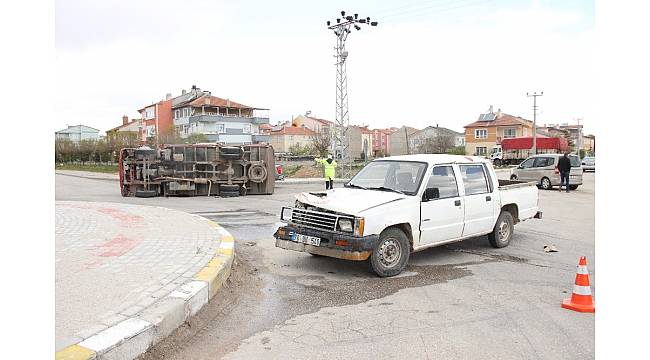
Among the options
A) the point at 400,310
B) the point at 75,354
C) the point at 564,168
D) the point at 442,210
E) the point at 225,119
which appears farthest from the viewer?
the point at 225,119

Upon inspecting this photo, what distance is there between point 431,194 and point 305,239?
198cm

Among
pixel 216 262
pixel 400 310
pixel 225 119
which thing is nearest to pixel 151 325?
pixel 216 262

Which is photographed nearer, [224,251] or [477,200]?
[224,251]

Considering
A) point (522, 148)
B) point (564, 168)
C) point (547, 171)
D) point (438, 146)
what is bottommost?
point (547, 171)

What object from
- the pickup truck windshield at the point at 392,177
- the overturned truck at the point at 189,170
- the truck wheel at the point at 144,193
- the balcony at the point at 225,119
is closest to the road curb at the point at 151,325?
the pickup truck windshield at the point at 392,177

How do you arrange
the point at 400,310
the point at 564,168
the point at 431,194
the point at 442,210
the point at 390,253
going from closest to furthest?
the point at 400,310, the point at 390,253, the point at 431,194, the point at 442,210, the point at 564,168

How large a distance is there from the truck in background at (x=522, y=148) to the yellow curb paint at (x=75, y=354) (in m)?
55.9

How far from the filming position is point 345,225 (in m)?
6.84

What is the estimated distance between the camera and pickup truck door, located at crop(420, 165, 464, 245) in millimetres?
7524

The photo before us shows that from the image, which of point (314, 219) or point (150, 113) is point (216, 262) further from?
point (150, 113)

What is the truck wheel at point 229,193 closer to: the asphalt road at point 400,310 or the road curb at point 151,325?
the asphalt road at point 400,310

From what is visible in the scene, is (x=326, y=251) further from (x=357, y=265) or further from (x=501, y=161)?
(x=501, y=161)

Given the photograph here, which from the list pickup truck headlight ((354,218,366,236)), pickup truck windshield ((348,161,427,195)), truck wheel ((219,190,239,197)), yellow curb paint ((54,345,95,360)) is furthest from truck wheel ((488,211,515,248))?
truck wheel ((219,190,239,197))
